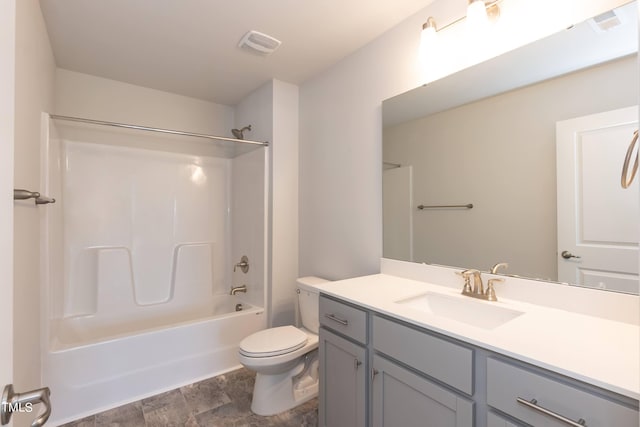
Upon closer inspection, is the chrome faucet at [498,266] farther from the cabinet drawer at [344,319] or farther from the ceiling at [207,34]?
the ceiling at [207,34]

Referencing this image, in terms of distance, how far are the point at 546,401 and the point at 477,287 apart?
644 millimetres

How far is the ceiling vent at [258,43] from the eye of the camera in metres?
1.97

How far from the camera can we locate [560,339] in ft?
3.14

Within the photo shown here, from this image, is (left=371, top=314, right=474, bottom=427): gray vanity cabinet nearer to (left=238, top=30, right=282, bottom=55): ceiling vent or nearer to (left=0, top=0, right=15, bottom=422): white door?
(left=0, top=0, right=15, bottom=422): white door

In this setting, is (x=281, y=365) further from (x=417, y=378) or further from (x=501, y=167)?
(x=501, y=167)

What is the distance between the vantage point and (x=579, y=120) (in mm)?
1200

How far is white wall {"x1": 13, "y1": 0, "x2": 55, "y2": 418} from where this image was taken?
129 cm

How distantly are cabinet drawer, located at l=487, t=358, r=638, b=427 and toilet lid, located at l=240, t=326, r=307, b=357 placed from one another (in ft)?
3.97

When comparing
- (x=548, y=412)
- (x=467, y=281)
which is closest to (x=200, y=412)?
(x=467, y=281)

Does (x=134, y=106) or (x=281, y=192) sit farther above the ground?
(x=134, y=106)

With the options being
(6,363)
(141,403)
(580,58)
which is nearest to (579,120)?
(580,58)

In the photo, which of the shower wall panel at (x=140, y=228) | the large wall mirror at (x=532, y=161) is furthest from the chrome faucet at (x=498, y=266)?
the shower wall panel at (x=140, y=228)

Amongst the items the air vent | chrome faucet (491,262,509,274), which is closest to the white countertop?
chrome faucet (491,262,509,274)

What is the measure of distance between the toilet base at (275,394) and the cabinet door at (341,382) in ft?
1.36
